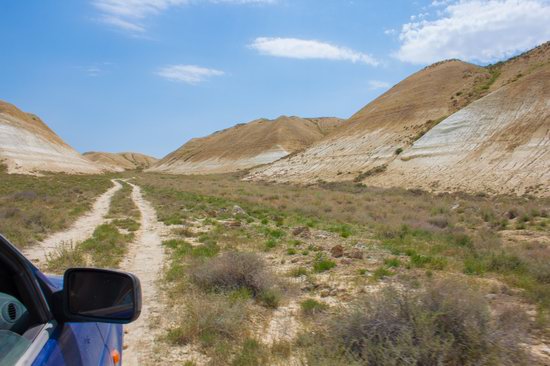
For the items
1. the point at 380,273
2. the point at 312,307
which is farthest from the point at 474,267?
the point at 312,307

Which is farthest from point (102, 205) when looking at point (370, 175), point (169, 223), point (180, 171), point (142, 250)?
point (180, 171)

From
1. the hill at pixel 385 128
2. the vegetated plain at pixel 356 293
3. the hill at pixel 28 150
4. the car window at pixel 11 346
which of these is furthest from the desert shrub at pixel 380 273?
the hill at pixel 28 150

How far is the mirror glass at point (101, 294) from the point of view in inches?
88.0

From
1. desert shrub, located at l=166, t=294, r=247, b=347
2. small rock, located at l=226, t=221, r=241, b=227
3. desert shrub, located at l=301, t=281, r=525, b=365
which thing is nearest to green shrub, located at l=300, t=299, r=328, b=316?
desert shrub, located at l=166, t=294, r=247, b=347

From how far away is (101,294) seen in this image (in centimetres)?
234

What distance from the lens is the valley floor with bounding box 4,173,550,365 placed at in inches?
190

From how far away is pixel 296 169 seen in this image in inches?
2425

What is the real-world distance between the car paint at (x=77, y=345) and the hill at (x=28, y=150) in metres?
63.2

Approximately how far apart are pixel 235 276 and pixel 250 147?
9289cm

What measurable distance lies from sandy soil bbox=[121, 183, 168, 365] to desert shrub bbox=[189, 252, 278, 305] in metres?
0.97

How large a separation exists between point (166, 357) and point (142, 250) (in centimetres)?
707

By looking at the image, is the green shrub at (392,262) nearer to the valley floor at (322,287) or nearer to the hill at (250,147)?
the valley floor at (322,287)

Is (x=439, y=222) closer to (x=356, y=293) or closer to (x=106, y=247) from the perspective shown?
(x=356, y=293)

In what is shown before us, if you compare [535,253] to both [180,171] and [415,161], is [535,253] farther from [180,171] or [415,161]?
[180,171]
